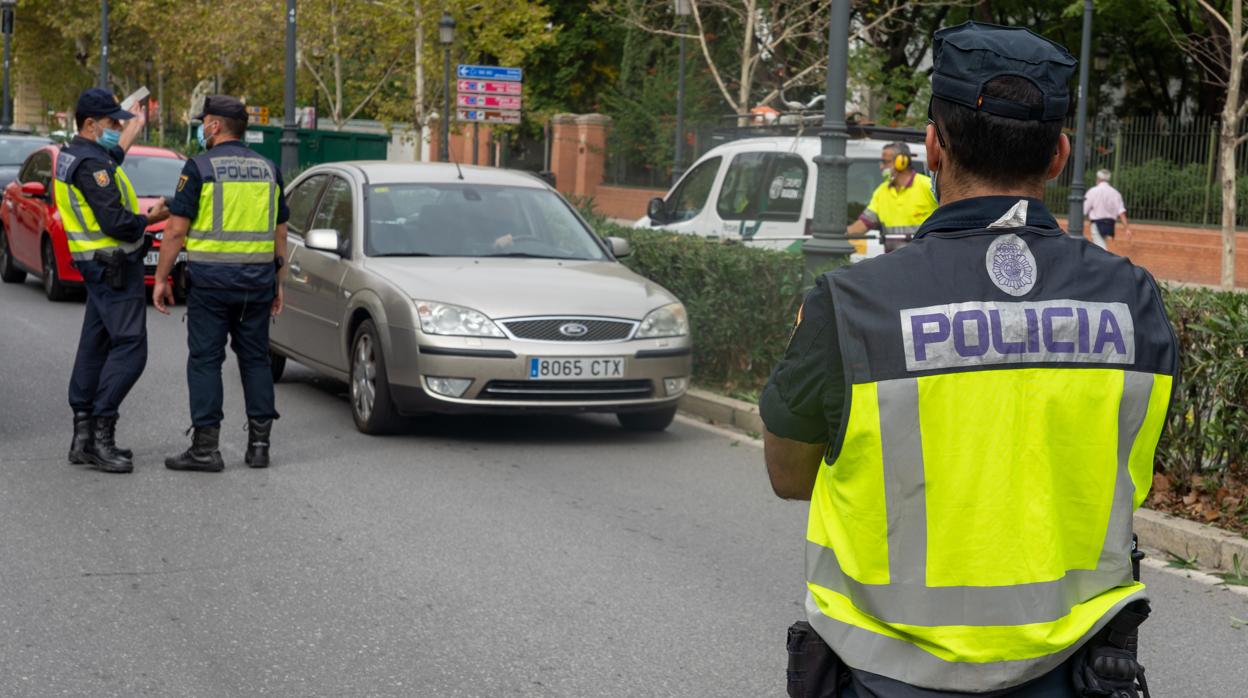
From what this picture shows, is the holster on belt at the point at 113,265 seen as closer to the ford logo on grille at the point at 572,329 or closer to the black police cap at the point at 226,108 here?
the black police cap at the point at 226,108

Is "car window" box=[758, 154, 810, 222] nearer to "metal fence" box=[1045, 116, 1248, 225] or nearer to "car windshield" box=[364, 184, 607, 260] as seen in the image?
"car windshield" box=[364, 184, 607, 260]

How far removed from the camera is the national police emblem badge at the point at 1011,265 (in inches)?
88.8

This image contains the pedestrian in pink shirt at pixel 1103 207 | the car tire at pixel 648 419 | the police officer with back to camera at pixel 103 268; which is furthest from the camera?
the pedestrian in pink shirt at pixel 1103 207

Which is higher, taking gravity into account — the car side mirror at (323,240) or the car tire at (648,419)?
the car side mirror at (323,240)

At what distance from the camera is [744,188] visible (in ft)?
43.9

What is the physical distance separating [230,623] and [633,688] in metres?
1.45

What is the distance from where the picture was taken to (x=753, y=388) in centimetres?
1106

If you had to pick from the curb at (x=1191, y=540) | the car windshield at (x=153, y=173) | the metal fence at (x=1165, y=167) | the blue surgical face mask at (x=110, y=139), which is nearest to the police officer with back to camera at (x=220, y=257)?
the blue surgical face mask at (x=110, y=139)

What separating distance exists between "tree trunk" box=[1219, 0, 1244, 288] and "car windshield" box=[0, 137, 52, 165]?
51.0ft

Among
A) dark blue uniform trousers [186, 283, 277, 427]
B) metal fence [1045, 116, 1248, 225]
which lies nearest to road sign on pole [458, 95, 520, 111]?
metal fence [1045, 116, 1248, 225]

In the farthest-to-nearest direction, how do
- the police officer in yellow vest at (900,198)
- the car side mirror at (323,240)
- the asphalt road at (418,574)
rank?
the police officer in yellow vest at (900,198)
the car side mirror at (323,240)
the asphalt road at (418,574)

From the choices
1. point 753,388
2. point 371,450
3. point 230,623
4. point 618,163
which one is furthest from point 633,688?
point 618,163

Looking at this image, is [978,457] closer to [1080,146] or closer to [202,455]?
[202,455]

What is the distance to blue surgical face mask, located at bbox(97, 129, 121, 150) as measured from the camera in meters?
8.34
